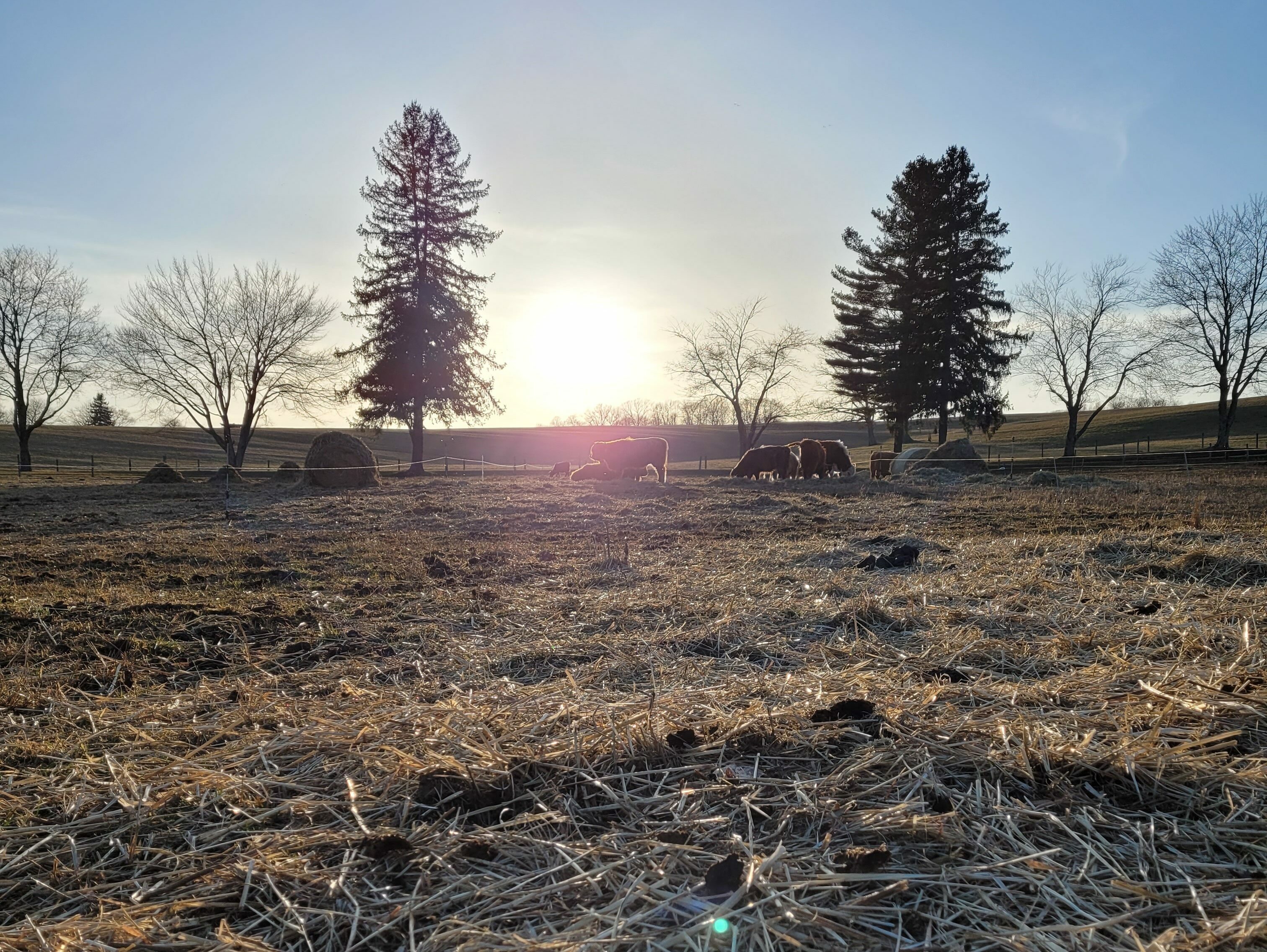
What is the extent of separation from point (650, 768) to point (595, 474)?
919 inches

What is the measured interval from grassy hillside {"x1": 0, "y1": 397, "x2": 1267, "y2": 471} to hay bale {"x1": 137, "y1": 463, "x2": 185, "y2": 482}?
625 inches

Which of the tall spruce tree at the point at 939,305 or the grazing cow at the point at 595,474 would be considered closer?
the grazing cow at the point at 595,474

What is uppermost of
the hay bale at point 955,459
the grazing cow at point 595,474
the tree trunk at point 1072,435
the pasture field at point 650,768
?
the tree trunk at point 1072,435

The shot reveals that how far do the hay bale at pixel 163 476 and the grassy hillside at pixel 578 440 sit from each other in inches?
625

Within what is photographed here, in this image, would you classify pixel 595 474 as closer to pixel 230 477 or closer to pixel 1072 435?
pixel 230 477

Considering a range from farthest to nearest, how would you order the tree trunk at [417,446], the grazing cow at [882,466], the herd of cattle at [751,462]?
the tree trunk at [417,446] < the grazing cow at [882,466] < the herd of cattle at [751,462]

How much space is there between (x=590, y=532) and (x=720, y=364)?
30.3 metres

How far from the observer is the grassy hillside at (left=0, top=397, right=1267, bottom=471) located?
46000 mm

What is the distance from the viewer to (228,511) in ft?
44.5

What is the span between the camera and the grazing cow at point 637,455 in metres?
24.7

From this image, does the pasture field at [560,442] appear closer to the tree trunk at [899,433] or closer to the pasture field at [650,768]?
the tree trunk at [899,433]

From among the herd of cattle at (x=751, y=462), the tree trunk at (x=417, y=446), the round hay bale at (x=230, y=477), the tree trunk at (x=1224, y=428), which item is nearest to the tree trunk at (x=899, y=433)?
the herd of cattle at (x=751, y=462)

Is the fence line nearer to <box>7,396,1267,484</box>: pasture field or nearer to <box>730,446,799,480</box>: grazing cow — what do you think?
<box>7,396,1267,484</box>: pasture field

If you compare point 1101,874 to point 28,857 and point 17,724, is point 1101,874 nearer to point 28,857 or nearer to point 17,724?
point 28,857
